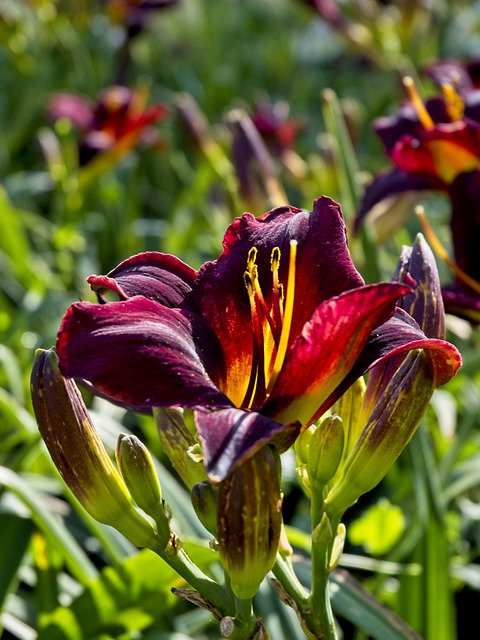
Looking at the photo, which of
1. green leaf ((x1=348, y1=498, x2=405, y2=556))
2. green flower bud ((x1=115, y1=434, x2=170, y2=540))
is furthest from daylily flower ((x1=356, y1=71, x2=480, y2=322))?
green flower bud ((x1=115, y1=434, x2=170, y2=540))

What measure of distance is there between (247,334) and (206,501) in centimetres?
15

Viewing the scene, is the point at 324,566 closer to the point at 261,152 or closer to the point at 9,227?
the point at 261,152

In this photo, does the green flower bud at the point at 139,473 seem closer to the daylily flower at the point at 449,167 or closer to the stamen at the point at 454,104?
the daylily flower at the point at 449,167

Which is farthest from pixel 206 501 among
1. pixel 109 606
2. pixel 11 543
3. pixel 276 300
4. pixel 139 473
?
pixel 11 543

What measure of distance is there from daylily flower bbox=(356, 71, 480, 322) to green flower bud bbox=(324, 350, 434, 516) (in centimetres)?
39

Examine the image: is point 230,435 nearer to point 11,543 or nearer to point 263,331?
point 263,331

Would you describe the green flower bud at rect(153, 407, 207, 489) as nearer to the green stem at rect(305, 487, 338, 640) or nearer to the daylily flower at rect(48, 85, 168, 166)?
the green stem at rect(305, 487, 338, 640)

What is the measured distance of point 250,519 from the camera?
55 cm

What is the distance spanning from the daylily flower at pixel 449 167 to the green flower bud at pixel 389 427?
0.39 metres

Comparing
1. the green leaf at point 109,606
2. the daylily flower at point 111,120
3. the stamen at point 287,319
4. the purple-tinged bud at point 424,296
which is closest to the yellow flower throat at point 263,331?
the stamen at point 287,319

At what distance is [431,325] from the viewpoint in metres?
0.72

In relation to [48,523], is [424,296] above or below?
above

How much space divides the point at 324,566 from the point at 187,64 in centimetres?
361

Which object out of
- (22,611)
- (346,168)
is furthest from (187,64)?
(22,611)
